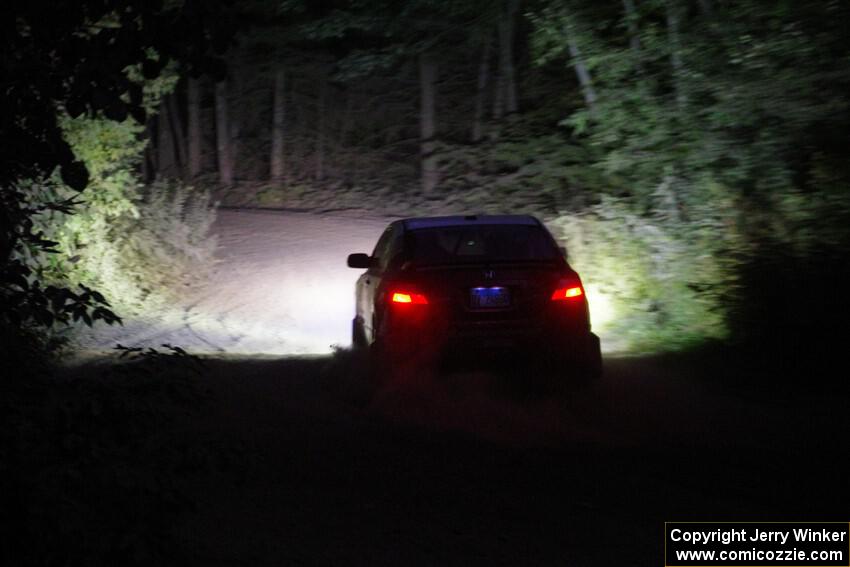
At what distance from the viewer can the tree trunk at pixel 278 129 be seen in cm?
3644

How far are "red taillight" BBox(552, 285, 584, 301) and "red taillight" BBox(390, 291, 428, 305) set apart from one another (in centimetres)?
112

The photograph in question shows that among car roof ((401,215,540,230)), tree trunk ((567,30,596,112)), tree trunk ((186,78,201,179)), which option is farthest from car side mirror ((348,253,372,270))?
tree trunk ((186,78,201,179))

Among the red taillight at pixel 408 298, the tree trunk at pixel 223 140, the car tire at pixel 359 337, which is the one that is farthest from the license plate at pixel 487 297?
the tree trunk at pixel 223 140

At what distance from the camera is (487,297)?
915 cm

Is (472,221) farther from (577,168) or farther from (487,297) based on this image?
(577,168)

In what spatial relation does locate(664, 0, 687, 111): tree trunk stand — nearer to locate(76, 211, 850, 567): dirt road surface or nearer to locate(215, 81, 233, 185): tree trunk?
locate(76, 211, 850, 567): dirt road surface

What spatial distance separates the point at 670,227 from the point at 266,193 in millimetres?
21854

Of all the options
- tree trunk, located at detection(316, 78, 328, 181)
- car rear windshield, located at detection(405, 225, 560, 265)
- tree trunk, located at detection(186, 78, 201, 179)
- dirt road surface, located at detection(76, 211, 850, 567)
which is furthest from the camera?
A: tree trunk, located at detection(186, 78, 201, 179)

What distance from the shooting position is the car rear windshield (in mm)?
9781

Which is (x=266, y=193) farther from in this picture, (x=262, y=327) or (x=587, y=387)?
(x=587, y=387)

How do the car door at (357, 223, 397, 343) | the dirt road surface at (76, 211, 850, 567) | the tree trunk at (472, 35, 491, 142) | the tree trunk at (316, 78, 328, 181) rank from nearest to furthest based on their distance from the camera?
the dirt road surface at (76, 211, 850, 567) < the car door at (357, 223, 397, 343) < the tree trunk at (472, 35, 491, 142) < the tree trunk at (316, 78, 328, 181)

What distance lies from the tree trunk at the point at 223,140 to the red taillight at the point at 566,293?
1116 inches

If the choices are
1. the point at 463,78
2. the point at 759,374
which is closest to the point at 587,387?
the point at 759,374

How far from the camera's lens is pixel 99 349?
13.8 meters
